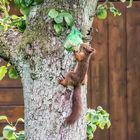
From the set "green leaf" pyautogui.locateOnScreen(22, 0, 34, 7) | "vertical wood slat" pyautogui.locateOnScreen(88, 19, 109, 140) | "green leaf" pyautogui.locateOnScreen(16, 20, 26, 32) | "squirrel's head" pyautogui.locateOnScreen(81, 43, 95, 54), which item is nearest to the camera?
"squirrel's head" pyautogui.locateOnScreen(81, 43, 95, 54)

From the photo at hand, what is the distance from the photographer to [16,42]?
61.7 inches

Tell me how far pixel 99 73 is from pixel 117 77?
146mm

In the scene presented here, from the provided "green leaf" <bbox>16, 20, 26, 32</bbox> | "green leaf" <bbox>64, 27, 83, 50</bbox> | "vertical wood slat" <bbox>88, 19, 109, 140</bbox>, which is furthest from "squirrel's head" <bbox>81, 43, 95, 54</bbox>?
"vertical wood slat" <bbox>88, 19, 109, 140</bbox>

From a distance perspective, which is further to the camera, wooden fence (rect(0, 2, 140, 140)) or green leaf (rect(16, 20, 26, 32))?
wooden fence (rect(0, 2, 140, 140))

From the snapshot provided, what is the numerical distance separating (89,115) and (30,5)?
23.1 inches

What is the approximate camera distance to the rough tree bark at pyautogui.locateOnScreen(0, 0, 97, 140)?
1465 millimetres

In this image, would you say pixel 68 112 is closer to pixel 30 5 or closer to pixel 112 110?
pixel 30 5

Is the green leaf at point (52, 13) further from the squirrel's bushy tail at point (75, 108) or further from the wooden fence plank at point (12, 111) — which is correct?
the wooden fence plank at point (12, 111)

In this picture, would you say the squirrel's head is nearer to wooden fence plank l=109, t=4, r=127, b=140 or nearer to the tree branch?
the tree branch

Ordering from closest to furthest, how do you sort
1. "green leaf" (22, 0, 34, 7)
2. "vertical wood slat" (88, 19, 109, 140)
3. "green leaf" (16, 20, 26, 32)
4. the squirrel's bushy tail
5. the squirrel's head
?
the squirrel's head → the squirrel's bushy tail → "green leaf" (22, 0, 34, 7) → "green leaf" (16, 20, 26, 32) → "vertical wood slat" (88, 19, 109, 140)

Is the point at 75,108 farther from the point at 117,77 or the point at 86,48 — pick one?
the point at 117,77

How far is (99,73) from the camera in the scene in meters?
4.06

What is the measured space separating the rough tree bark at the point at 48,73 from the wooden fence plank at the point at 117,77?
102 inches

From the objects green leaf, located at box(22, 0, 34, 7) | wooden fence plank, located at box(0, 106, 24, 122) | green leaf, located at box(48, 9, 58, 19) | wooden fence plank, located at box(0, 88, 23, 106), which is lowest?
wooden fence plank, located at box(0, 106, 24, 122)
